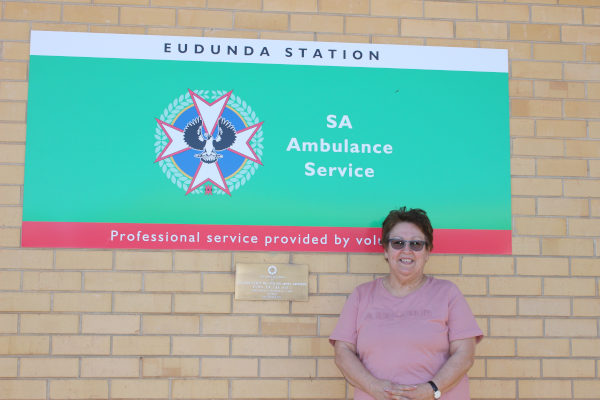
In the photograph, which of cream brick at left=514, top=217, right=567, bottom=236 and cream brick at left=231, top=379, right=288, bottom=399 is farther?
cream brick at left=514, top=217, right=567, bottom=236

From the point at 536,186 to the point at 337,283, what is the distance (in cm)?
133

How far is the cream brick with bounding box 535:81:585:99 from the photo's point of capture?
3459 millimetres

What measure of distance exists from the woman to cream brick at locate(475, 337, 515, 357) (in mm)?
416

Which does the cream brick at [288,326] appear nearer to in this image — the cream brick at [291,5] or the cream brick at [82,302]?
the cream brick at [82,302]

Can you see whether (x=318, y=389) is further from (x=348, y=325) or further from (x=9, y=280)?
(x=9, y=280)

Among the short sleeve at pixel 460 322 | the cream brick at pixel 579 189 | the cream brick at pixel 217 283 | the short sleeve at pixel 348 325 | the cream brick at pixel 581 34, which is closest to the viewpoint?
the short sleeve at pixel 460 322

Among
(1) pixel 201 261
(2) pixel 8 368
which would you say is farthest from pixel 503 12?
(2) pixel 8 368

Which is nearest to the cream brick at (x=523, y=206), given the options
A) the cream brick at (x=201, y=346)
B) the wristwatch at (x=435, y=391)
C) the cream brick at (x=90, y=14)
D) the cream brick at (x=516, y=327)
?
the cream brick at (x=516, y=327)

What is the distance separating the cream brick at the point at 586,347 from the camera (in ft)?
10.8

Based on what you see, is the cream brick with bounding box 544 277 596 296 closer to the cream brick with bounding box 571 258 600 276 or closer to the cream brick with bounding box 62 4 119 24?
the cream brick with bounding box 571 258 600 276

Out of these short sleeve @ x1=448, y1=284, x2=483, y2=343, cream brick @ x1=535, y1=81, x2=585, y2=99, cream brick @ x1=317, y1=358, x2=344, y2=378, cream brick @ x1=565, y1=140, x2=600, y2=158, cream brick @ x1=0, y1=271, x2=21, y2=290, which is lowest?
cream brick @ x1=317, y1=358, x2=344, y2=378

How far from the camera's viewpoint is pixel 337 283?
324 centimetres

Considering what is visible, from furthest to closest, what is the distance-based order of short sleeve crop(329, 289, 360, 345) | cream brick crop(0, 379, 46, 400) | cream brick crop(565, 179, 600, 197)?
cream brick crop(565, 179, 600, 197), cream brick crop(0, 379, 46, 400), short sleeve crop(329, 289, 360, 345)

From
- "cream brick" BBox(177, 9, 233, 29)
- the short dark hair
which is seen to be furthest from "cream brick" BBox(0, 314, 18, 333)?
the short dark hair
